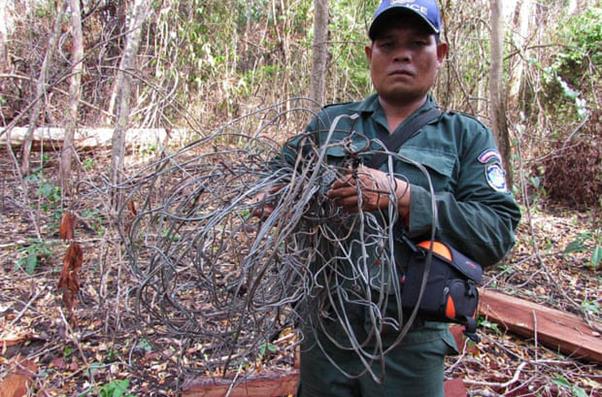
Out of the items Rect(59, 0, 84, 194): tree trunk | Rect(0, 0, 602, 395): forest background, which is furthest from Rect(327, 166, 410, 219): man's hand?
Rect(59, 0, 84, 194): tree trunk

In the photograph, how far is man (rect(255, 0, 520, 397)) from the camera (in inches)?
43.1

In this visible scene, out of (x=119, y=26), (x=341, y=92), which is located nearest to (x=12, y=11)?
(x=119, y=26)

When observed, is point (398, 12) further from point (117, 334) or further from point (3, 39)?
point (3, 39)

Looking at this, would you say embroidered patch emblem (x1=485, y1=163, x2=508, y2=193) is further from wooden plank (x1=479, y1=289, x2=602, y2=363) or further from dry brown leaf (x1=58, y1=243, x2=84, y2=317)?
dry brown leaf (x1=58, y1=243, x2=84, y2=317)

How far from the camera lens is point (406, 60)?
121 centimetres

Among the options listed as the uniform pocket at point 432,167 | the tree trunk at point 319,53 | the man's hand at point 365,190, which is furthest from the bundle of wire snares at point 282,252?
Answer: the tree trunk at point 319,53

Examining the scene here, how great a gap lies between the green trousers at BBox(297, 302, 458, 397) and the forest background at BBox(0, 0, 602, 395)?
39cm

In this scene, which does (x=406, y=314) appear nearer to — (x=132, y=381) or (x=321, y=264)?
(x=321, y=264)

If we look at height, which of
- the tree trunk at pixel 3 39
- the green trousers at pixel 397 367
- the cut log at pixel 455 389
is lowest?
the cut log at pixel 455 389

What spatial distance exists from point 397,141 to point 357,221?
0.98 ft

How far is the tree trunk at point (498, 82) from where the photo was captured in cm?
294

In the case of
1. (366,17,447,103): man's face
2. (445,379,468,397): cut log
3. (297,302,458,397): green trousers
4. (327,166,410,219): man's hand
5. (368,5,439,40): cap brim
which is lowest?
(445,379,468,397): cut log

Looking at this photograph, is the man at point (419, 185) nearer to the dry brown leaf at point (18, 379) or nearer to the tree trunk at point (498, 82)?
the dry brown leaf at point (18, 379)

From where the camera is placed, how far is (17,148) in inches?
190
